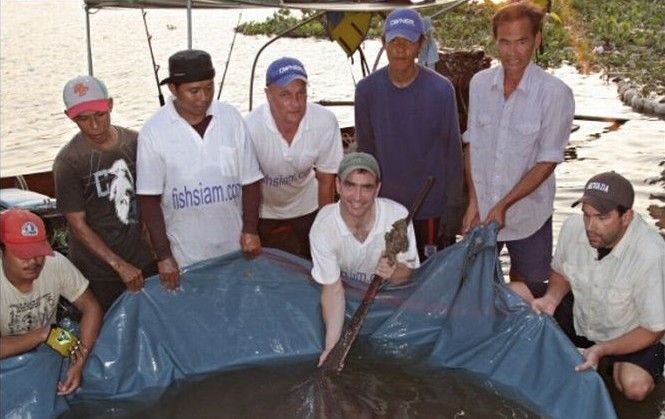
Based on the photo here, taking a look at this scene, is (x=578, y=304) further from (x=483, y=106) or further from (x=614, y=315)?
(x=483, y=106)

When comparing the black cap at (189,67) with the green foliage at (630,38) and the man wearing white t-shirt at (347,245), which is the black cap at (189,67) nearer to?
the man wearing white t-shirt at (347,245)

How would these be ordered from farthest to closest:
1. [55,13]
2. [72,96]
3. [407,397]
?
1. [55,13]
2. [407,397]
3. [72,96]

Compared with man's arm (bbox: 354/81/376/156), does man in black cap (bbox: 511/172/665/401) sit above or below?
below

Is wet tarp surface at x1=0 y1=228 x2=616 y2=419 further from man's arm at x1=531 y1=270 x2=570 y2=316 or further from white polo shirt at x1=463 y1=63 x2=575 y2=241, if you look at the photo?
white polo shirt at x1=463 y1=63 x2=575 y2=241

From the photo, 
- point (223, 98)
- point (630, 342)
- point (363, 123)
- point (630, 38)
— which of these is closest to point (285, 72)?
point (363, 123)

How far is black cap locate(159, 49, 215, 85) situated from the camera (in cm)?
400

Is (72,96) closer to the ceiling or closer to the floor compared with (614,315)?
closer to the ceiling

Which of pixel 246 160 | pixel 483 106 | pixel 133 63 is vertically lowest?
pixel 133 63

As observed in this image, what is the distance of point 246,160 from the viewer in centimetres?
437

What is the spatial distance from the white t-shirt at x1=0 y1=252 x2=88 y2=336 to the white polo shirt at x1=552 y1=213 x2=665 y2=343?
272 centimetres

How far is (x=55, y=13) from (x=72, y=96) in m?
51.4

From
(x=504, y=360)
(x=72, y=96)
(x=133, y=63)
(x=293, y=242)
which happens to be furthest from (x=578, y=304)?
(x=133, y=63)

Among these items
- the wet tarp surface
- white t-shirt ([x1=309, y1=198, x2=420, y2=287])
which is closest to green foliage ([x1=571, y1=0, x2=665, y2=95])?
the wet tarp surface

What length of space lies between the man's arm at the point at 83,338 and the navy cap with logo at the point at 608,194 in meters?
2.69
